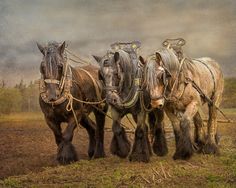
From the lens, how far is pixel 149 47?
543 inches

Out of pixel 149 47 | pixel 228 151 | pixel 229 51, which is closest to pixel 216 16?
pixel 229 51

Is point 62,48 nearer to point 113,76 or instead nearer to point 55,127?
point 113,76

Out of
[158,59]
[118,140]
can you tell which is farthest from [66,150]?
[158,59]

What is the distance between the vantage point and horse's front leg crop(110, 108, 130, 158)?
714 cm

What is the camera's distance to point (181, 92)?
7012mm

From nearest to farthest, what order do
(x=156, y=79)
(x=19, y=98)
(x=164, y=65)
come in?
(x=156, y=79), (x=164, y=65), (x=19, y=98)

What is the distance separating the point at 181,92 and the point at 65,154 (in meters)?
2.09

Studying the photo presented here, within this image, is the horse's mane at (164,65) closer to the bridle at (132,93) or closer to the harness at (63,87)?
the bridle at (132,93)

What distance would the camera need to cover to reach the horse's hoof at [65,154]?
6951 mm

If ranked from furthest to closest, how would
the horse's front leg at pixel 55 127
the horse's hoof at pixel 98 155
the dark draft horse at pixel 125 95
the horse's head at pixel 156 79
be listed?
the horse's hoof at pixel 98 155 → the horse's front leg at pixel 55 127 → the dark draft horse at pixel 125 95 → the horse's head at pixel 156 79

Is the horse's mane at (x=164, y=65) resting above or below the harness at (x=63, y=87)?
above

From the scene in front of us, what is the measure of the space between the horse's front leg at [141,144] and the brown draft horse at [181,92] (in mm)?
431

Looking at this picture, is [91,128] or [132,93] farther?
[91,128]

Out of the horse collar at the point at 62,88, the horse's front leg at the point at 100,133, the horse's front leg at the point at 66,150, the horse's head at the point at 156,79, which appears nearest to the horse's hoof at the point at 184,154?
the horse's head at the point at 156,79
